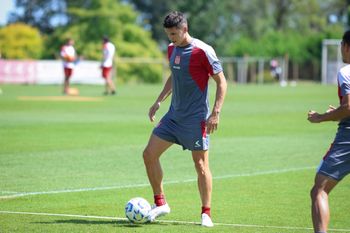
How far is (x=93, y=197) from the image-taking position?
12.4 meters


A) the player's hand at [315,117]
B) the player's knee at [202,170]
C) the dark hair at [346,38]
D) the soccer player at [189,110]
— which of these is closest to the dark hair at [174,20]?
the soccer player at [189,110]

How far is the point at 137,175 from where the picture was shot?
48.8ft

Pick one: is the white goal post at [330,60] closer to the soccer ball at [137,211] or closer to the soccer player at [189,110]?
the soccer player at [189,110]

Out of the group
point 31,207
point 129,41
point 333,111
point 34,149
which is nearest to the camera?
point 333,111

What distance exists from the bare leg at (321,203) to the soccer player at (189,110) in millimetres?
1849

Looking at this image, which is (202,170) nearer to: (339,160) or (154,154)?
(154,154)

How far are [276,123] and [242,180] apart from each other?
40.5 ft

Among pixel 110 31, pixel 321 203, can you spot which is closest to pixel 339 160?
pixel 321 203

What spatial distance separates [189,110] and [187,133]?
0.27m

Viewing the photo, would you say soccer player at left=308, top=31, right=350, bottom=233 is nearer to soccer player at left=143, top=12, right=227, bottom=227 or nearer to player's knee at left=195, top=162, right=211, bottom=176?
soccer player at left=143, top=12, right=227, bottom=227

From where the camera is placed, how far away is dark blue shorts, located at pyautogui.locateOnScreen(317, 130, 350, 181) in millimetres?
8531

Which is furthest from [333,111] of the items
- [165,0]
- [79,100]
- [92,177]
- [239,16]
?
[239,16]

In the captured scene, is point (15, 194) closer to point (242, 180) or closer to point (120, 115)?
point (242, 180)

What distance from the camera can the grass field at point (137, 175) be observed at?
10.5 meters
